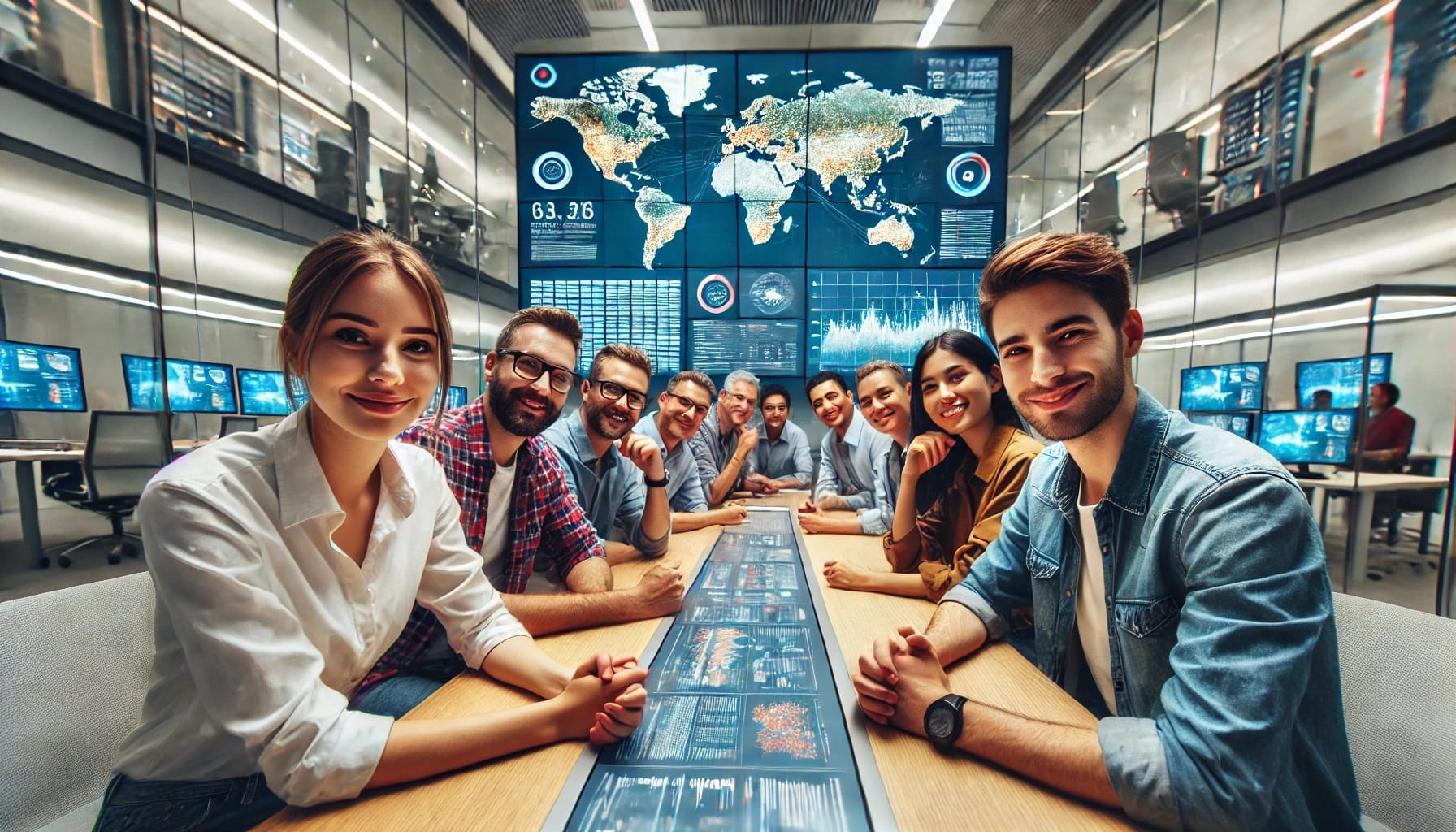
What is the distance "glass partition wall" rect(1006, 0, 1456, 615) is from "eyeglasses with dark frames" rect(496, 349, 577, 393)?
121 inches

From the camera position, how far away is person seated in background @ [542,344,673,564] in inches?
86.4

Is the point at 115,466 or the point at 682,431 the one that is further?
the point at 682,431

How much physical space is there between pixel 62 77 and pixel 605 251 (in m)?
2.52

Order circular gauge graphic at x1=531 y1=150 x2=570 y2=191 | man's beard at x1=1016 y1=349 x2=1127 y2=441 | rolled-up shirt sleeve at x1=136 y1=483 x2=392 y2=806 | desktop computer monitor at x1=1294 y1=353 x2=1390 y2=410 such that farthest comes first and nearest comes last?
circular gauge graphic at x1=531 y1=150 x2=570 y2=191 → desktop computer monitor at x1=1294 y1=353 x2=1390 y2=410 → man's beard at x1=1016 y1=349 x2=1127 y2=441 → rolled-up shirt sleeve at x1=136 y1=483 x2=392 y2=806

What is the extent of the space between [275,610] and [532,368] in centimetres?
109

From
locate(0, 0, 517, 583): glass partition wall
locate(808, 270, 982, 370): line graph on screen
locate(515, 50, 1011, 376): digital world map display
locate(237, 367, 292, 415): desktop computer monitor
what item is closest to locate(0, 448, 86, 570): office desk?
locate(0, 0, 517, 583): glass partition wall

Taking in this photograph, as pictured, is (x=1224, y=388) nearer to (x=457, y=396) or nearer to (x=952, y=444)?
(x=952, y=444)

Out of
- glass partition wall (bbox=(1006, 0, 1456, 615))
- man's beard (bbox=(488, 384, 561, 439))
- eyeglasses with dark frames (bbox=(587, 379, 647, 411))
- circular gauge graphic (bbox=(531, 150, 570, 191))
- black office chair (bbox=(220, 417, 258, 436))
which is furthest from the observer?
circular gauge graphic (bbox=(531, 150, 570, 191))

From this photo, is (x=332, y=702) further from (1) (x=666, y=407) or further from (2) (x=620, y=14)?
(2) (x=620, y=14)

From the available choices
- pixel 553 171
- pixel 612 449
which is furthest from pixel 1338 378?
pixel 553 171

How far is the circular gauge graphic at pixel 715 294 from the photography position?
386 centimetres

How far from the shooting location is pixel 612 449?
239cm

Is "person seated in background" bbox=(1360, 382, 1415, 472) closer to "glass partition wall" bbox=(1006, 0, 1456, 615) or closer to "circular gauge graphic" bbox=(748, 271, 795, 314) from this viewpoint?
"glass partition wall" bbox=(1006, 0, 1456, 615)

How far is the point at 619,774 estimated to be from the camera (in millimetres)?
783
